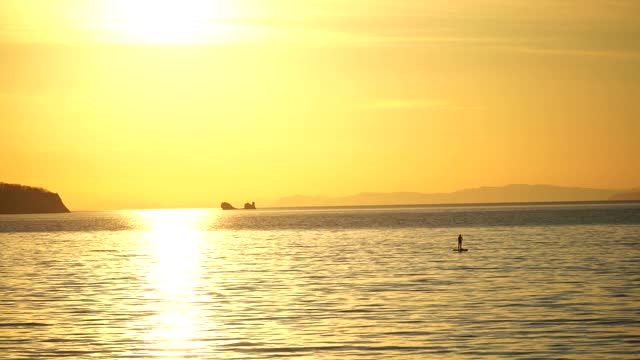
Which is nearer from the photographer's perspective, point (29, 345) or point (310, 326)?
point (29, 345)

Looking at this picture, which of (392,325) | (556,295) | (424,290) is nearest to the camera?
(392,325)

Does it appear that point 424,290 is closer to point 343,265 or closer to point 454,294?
point 454,294

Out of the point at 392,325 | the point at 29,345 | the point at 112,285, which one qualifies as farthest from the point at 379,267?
the point at 29,345

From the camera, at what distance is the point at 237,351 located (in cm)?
4094

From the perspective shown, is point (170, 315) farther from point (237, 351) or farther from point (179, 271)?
point (179, 271)

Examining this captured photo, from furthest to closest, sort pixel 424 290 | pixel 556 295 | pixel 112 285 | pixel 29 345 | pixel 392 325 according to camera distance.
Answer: pixel 112 285, pixel 424 290, pixel 556 295, pixel 392 325, pixel 29 345

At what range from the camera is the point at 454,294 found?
2415 inches

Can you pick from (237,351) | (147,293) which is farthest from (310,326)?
(147,293)

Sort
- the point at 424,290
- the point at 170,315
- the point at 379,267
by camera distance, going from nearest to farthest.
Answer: the point at 170,315
the point at 424,290
the point at 379,267

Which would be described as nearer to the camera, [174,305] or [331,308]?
[331,308]

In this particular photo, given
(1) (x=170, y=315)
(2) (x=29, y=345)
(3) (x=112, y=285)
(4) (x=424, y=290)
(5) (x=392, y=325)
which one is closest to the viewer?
(2) (x=29, y=345)

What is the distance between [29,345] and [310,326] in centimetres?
1248

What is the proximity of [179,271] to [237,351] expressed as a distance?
156 feet

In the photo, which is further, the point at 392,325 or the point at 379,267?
the point at 379,267
